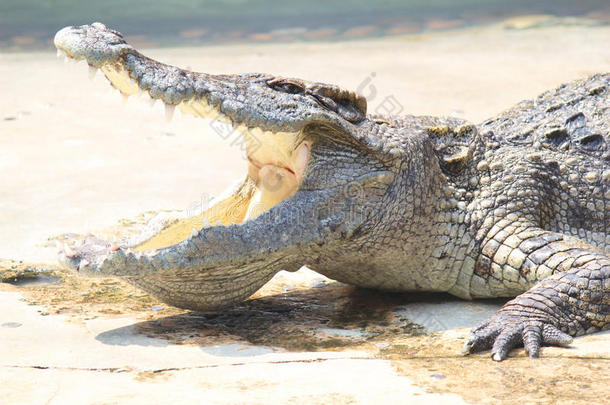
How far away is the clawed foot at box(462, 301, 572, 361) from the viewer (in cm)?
352

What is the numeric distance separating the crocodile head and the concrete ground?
0.32 meters

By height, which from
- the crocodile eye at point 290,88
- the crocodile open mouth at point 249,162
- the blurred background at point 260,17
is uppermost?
the blurred background at point 260,17

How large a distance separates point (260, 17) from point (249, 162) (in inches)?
545

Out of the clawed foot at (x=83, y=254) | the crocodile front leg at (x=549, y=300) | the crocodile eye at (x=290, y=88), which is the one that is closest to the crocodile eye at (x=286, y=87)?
the crocodile eye at (x=290, y=88)

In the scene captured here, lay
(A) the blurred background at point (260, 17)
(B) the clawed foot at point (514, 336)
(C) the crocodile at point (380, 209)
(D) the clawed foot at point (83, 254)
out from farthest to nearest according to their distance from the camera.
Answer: (A) the blurred background at point (260, 17) → (C) the crocodile at point (380, 209) → (D) the clawed foot at point (83, 254) → (B) the clawed foot at point (514, 336)

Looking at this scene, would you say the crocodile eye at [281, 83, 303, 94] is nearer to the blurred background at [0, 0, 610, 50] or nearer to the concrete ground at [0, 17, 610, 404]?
the concrete ground at [0, 17, 610, 404]

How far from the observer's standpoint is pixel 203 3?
19.4 m

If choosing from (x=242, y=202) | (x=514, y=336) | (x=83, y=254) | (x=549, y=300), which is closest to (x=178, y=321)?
(x=83, y=254)

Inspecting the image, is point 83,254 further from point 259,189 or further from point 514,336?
point 514,336

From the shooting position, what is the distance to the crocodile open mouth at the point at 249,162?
12.5 feet

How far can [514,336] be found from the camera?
3586 millimetres

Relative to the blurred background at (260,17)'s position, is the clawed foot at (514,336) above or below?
below

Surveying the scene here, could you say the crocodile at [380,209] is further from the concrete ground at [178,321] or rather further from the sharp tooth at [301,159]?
the concrete ground at [178,321]

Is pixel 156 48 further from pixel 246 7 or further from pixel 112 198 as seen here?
pixel 112 198
